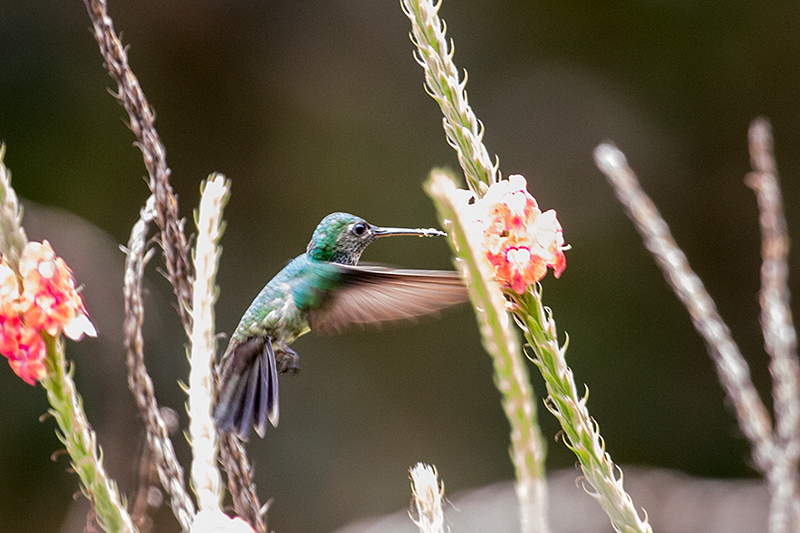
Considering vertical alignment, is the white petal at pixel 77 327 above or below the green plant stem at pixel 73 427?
above

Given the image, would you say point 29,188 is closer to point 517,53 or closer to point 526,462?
point 517,53

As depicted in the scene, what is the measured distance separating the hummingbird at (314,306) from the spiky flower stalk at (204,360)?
557mm

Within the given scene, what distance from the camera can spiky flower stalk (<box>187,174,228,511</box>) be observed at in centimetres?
65

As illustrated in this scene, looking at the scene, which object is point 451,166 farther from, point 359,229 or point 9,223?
point 9,223

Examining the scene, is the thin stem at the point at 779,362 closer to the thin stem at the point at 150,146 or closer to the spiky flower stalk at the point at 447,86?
the spiky flower stalk at the point at 447,86

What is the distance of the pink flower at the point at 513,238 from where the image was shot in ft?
3.09

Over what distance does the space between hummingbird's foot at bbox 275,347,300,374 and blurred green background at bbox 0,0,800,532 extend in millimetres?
2826

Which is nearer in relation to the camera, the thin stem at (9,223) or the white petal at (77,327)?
the thin stem at (9,223)

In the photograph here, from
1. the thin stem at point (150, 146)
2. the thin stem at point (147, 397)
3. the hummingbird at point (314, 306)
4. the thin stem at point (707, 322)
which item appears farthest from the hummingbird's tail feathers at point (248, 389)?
the thin stem at point (707, 322)

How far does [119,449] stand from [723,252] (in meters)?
3.95

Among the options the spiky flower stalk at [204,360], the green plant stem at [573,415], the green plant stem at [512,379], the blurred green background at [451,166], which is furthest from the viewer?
the blurred green background at [451,166]

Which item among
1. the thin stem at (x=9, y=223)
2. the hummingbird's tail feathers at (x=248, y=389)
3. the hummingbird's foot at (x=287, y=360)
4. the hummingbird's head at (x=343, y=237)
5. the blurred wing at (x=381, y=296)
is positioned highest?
the hummingbird's head at (x=343, y=237)

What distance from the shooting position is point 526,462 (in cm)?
46

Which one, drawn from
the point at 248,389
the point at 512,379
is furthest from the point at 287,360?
the point at 512,379
